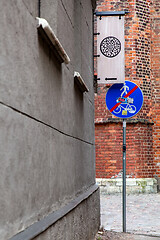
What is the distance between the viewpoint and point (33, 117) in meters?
2.67

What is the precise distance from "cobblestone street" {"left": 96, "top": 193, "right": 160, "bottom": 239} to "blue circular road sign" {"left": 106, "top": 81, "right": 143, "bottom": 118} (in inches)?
82.8

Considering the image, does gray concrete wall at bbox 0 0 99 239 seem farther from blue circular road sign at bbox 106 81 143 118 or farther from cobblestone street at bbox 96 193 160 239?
cobblestone street at bbox 96 193 160 239

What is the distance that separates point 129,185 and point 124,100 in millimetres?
6804

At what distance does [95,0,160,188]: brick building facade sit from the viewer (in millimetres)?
13961

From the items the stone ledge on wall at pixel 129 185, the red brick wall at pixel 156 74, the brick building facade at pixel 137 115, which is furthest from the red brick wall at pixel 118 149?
the red brick wall at pixel 156 74

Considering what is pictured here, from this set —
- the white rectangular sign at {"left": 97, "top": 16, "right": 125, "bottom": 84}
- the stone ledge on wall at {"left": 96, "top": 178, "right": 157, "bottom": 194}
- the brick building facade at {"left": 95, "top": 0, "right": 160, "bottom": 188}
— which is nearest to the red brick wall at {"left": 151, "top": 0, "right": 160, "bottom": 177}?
the brick building facade at {"left": 95, "top": 0, "right": 160, "bottom": 188}

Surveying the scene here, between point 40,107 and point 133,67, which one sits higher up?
point 133,67

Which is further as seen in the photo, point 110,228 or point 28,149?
point 110,228

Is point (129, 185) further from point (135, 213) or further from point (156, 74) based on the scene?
point (156, 74)

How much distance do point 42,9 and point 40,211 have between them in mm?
1487

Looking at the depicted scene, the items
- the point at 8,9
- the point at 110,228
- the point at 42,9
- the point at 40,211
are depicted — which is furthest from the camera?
the point at 110,228

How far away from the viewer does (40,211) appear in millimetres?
2869

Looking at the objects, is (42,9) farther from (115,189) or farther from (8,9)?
(115,189)

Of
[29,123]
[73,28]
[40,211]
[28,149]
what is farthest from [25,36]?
[73,28]
